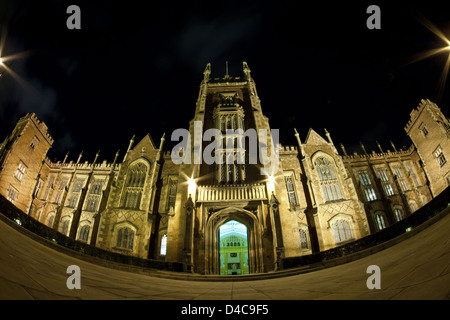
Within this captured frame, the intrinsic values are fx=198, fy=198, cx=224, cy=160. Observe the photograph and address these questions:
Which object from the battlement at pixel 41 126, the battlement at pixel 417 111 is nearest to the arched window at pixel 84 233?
the battlement at pixel 41 126

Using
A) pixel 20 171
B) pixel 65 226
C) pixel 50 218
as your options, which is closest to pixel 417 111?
pixel 65 226

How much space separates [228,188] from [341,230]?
1309 centimetres

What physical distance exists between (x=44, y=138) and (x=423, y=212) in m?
38.9

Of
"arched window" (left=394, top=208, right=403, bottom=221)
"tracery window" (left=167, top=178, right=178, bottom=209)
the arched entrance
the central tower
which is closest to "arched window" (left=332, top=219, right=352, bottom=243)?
the central tower

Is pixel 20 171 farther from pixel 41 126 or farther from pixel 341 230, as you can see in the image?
pixel 341 230

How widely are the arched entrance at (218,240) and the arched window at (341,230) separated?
1023 cm

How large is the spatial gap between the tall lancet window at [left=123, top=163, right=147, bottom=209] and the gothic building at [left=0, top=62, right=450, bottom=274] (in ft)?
0.37

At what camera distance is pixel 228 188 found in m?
15.3

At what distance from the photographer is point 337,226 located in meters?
19.9

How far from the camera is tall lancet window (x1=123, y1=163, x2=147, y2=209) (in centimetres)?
2131

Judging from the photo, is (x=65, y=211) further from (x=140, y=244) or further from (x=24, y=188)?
(x=140, y=244)

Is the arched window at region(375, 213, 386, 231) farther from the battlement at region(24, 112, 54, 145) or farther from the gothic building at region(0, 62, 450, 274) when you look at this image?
the battlement at region(24, 112, 54, 145)

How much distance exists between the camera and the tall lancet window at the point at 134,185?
2131 centimetres
